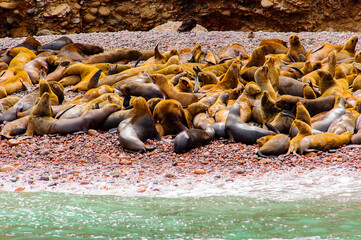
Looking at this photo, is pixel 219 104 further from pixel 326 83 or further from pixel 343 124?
pixel 343 124

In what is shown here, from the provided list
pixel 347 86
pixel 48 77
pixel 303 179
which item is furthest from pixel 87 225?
pixel 48 77

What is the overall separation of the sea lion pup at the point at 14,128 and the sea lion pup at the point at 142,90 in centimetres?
187

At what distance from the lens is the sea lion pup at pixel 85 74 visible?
964 centimetres

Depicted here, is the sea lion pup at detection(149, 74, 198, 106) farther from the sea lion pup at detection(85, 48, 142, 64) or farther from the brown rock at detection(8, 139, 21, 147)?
the sea lion pup at detection(85, 48, 142, 64)

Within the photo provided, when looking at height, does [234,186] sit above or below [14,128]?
above

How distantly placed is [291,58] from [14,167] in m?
7.80

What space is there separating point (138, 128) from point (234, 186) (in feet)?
7.92

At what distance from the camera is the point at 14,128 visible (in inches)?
292

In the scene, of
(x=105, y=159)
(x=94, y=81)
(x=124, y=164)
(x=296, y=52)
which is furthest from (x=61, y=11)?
(x=124, y=164)

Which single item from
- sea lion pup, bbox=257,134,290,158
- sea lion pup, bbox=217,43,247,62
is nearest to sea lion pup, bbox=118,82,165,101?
sea lion pup, bbox=257,134,290,158

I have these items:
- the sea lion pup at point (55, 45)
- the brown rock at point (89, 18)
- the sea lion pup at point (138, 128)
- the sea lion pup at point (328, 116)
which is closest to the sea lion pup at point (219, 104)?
the sea lion pup at point (138, 128)

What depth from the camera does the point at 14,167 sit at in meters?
5.63

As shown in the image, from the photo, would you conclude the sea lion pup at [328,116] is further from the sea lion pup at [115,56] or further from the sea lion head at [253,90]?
the sea lion pup at [115,56]

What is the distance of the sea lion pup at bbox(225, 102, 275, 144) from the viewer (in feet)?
20.8
